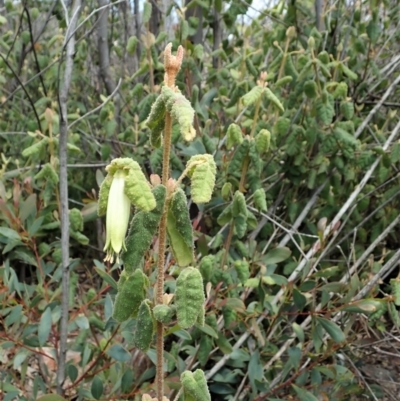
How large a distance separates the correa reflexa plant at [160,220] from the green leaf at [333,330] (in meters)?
0.75

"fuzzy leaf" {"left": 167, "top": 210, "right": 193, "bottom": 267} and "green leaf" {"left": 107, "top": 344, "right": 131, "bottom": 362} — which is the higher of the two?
"fuzzy leaf" {"left": 167, "top": 210, "right": 193, "bottom": 267}

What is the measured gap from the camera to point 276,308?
1.64 metres

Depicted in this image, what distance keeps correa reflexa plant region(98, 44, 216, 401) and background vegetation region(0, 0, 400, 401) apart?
1.54 feet

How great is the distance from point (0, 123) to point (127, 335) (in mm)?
1553

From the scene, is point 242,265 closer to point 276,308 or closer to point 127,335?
point 276,308

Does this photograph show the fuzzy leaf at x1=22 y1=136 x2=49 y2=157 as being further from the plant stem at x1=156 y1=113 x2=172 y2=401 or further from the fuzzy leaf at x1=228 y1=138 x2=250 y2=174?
the plant stem at x1=156 y1=113 x2=172 y2=401

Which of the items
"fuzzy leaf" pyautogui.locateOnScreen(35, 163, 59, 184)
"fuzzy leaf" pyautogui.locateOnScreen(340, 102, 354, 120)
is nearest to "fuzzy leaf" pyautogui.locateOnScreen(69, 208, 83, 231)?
"fuzzy leaf" pyautogui.locateOnScreen(35, 163, 59, 184)

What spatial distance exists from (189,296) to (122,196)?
0.18 m

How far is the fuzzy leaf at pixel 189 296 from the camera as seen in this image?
0.77 metres

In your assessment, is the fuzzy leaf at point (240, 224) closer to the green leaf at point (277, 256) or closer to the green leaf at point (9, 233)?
the green leaf at point (277, 256)

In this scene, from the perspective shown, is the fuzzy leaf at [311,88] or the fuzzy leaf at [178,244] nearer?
the fuzzy leaf at [178,244]

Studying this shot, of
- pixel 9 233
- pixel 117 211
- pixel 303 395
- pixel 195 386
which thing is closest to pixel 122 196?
pixel 117 211

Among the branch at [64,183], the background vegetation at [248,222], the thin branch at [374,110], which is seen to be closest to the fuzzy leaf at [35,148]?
the background vegetation at [248,222]

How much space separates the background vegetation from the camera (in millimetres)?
1502
